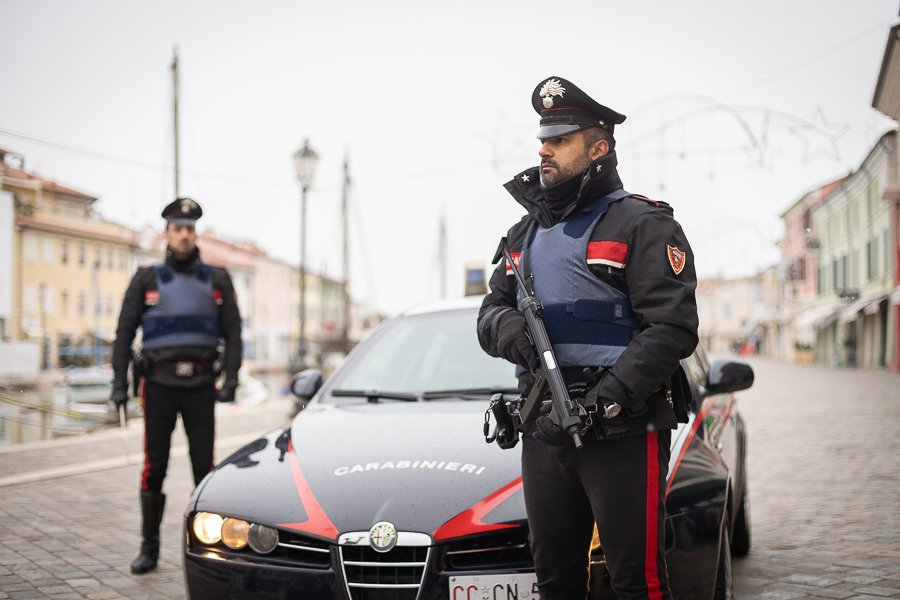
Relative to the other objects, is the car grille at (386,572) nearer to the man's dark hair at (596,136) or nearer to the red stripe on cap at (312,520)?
the red stripe on cap at (312,520)

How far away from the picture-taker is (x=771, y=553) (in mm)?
4727

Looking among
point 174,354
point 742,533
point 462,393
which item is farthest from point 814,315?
point 174,354

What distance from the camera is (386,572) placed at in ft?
8.03

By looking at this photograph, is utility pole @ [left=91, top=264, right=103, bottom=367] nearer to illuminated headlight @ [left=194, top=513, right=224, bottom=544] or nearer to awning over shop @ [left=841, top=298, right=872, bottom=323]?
illuminated headlight @ [left=194, top=513, right=224, bottom=544]

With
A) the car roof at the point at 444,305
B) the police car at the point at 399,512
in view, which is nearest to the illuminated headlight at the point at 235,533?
the police car at the point at 399,512

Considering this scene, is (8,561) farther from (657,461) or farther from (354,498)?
(657,461)

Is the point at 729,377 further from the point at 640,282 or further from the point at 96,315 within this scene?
the point at 96,315

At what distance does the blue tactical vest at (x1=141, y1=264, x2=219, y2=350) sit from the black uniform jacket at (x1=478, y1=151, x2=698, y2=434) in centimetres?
247

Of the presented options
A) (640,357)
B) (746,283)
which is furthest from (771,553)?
(746,283)

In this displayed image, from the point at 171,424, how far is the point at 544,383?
113 inches

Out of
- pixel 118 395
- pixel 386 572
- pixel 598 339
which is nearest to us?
pixel 598 339

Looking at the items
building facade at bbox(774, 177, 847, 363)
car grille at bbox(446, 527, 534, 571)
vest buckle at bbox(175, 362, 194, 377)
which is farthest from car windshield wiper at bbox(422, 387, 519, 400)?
building facade at bbox(774, 177, 847, 363)

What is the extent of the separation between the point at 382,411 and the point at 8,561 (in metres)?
2.53

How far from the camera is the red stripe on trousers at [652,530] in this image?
2.10 meters
